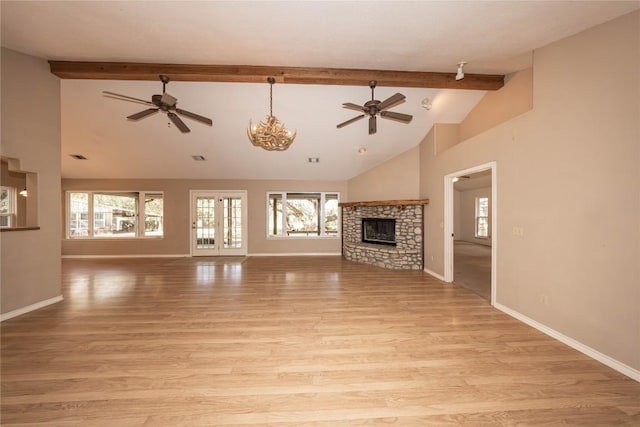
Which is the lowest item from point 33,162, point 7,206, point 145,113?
point 7,206

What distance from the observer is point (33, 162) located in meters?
3.42

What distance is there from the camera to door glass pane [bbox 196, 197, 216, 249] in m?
7.89

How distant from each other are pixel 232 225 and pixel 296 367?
648cm

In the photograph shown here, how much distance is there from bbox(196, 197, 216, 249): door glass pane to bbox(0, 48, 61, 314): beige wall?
4.12 meters

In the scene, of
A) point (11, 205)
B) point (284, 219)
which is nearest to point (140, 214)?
point (11, 205)

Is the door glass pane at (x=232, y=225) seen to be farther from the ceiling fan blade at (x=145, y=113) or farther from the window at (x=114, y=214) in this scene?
the ceiling fan blade at (x=145, y=113)

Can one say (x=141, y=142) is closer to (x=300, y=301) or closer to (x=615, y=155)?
Answer: (x=300, y=301)

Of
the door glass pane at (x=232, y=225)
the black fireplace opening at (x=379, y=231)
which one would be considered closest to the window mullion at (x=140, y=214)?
the door glass pane at (x=232, y=225)

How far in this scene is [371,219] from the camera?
6965mm

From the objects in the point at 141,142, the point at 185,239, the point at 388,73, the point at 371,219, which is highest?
the point at 388,73

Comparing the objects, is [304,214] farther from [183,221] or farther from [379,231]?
[183,221]

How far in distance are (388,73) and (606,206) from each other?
9.80 ft

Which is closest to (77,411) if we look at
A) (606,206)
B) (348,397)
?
(348,397)

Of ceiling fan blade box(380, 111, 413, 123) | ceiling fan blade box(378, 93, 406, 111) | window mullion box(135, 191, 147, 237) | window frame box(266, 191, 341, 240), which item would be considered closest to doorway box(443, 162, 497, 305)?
ceiling fan blade box(380, 111, 413, 123)
